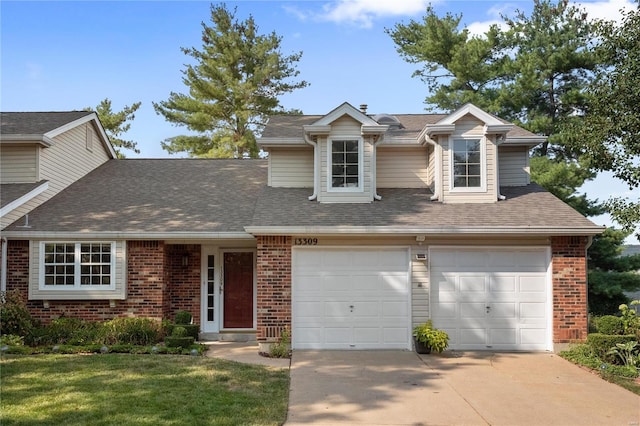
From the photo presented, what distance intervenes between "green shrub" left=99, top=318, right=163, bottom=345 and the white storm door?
148 centimetres

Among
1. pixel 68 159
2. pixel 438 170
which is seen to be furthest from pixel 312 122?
pixel 68 159

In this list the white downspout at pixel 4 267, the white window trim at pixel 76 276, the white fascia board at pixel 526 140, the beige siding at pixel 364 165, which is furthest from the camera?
the white fascia board at pixel 526 140

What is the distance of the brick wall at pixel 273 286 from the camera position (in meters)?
11.2

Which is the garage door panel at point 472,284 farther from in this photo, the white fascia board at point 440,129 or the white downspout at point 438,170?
the white fascia board at point 440,129

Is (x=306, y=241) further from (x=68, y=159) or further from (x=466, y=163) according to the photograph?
(x=68, y=159)

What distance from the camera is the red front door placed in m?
13.2

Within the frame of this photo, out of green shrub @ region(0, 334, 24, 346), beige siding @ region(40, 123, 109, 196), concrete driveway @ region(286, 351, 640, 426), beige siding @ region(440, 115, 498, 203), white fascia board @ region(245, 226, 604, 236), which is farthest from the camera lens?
beige siding @ region(40, 123, 109, 196)

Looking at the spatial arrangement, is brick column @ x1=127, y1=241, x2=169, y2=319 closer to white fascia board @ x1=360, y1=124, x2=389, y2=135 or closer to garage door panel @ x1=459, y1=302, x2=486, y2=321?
white fascia board @ x1=360, y1=124, x2=389, y2=135

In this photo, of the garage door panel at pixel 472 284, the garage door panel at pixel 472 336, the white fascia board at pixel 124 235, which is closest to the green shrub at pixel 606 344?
the garage door panel at pixel 472 336

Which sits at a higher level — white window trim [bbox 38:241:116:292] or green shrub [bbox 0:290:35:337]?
white window trim [bbox 38:241:116:292]

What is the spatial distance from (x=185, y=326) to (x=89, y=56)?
780cm

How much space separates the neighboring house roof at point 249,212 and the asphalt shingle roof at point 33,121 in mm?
1761

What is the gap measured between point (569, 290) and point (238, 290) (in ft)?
25.2

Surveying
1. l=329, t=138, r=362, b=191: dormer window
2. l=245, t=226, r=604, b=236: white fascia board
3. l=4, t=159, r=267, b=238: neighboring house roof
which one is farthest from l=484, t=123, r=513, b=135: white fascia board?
l=4, t=159, r=267, b=238: neighboring house roof
